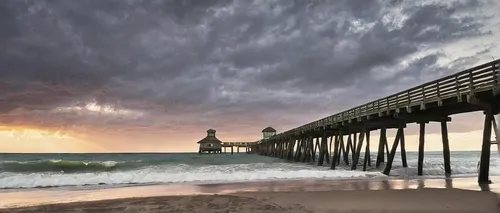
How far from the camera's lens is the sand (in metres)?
8.91

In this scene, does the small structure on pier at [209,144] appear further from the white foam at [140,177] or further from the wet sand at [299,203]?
the wet sand at [299,203]

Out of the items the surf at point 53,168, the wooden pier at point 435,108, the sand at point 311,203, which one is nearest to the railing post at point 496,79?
the wooden pier at point 435,108

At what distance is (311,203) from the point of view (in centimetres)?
982

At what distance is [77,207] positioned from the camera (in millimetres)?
10328

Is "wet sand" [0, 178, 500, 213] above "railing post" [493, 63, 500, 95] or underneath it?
underneath

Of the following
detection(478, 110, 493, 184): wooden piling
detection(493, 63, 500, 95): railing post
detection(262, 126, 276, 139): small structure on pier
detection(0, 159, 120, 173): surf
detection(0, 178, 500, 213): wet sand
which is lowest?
detection(0, 159, 120, 173): surf

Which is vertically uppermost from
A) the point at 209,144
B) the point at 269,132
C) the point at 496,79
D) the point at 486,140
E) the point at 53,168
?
the point at 269,132

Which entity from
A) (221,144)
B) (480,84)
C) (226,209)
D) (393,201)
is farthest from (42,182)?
(221,144)

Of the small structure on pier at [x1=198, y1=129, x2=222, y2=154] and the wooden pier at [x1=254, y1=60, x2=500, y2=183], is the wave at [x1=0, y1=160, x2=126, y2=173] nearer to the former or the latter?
the wooden pier at [x1=254, y1=60, x2=500, y2=183]

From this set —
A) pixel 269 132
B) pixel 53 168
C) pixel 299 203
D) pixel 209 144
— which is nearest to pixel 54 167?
pixel 53 168

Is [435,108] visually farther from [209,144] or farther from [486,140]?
[209,144]

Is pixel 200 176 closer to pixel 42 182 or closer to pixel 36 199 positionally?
pixel 42 182

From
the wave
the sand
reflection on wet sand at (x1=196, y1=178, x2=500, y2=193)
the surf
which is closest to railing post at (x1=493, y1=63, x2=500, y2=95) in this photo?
reflection on wet sand at (x1=196, y1=178, x2=500, y2=193)

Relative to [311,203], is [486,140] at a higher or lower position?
higher
